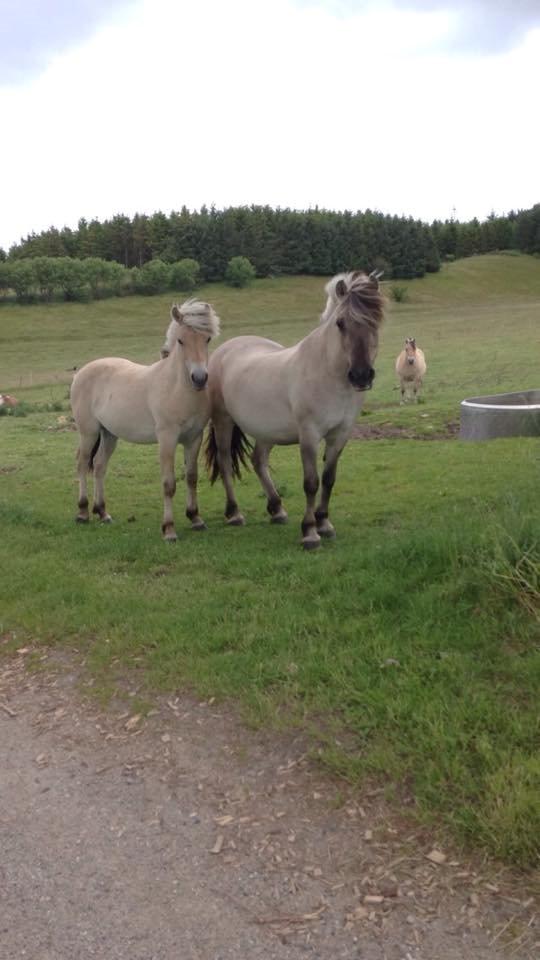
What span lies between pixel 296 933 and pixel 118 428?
21.9 ft

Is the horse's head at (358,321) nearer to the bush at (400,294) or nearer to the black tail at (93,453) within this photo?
the black tail at (93,453)

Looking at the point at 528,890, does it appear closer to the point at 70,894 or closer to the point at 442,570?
the point at 70,894

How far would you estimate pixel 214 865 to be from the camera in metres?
3.35

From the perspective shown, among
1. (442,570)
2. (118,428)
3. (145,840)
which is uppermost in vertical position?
(118,428)

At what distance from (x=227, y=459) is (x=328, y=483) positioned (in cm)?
175

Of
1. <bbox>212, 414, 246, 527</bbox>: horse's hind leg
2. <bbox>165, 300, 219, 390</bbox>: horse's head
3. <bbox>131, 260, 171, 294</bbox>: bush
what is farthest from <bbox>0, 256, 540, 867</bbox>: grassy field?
<bbox>131, 260, 171, 294</bbox>: bush

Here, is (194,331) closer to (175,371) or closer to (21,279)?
(175,371)

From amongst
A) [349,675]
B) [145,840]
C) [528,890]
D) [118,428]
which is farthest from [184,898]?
[118,428]

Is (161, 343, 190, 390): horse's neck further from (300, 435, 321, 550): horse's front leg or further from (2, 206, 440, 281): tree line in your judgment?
(2, 206, 440, 281): tree line

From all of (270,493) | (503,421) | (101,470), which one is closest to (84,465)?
(101,470)

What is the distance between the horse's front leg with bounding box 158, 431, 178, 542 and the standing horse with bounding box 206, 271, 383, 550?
0.77 m

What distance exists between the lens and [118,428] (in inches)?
348

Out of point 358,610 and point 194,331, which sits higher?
point 194,331

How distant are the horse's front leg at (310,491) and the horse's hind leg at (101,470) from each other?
2991 millimetres
